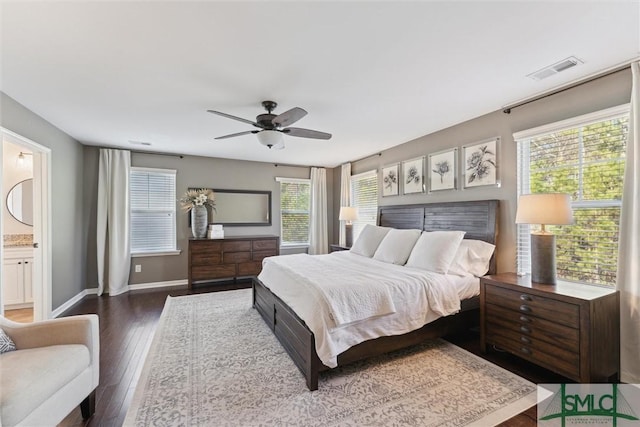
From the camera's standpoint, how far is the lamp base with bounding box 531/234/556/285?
237cm

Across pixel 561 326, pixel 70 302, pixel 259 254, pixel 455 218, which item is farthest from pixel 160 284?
pixel 561 326

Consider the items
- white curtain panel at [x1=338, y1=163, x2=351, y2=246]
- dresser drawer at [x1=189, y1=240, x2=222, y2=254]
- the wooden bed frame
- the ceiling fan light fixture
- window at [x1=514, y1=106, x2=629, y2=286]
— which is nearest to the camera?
the wooden bed frame

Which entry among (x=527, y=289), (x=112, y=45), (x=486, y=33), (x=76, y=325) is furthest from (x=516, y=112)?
(x=76, y=325)

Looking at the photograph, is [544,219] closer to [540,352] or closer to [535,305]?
[535,305]

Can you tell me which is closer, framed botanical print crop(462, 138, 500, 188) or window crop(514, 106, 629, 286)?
window crop(514, 106, 629, 286)

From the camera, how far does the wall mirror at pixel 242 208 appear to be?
18.6 ft

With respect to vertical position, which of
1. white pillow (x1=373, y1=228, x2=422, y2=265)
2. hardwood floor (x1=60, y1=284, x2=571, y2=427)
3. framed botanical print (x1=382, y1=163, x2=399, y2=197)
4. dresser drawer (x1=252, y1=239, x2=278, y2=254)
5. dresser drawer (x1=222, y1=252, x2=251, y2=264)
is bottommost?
hardwood floor (x1=60, y1=284, x2=571, y2=427)

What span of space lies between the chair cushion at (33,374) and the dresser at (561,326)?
10.5ft

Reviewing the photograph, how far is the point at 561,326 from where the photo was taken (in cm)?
206

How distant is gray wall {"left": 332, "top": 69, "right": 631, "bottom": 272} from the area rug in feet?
4.79

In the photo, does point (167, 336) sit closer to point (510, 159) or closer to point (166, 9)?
point (166, 9)

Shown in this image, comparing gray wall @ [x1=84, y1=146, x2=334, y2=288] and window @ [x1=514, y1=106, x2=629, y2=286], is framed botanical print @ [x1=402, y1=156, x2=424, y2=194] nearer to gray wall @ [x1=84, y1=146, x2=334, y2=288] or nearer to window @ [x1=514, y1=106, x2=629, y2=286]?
window @ [x1=514, y1=106, x2=629, y2=286]

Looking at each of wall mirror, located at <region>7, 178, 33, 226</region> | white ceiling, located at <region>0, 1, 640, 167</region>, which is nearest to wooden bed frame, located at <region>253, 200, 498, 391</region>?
white ceiling, located at <region>0, 1, 640, 167</region>

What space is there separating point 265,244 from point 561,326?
4.55 metres
